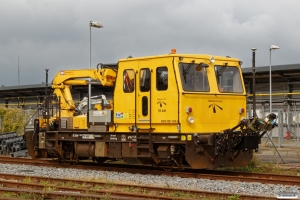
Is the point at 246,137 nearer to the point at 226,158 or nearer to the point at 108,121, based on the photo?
the point at 226,158

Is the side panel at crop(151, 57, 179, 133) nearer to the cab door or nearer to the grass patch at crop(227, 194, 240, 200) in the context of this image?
the cab door

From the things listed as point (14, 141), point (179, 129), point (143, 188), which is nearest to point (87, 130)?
point (179, 129)

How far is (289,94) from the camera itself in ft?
109

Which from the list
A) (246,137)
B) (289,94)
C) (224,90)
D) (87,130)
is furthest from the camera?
(289,94)

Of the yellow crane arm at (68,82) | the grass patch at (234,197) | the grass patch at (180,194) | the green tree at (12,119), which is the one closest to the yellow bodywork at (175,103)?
the yellow crane arm at (68,82)

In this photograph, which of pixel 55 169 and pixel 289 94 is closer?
pixel 55 169

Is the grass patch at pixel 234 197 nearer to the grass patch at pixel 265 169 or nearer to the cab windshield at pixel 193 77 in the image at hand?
the cab windshield at pixel 193 77

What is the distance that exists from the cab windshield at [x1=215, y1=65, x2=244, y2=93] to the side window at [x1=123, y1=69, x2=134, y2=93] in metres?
2.52

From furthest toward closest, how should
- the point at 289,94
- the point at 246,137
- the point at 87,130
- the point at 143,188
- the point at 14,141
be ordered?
the point at 289,94 → the point at 14,141 → the point at 87,130 → the point at 246,137 → the point at 143,188

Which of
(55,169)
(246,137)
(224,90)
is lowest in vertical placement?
(55,169)

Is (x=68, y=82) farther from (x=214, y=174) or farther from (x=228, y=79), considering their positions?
(x=214, y=174)

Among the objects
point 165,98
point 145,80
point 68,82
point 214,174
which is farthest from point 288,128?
point 165,98

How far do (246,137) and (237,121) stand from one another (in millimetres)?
1345

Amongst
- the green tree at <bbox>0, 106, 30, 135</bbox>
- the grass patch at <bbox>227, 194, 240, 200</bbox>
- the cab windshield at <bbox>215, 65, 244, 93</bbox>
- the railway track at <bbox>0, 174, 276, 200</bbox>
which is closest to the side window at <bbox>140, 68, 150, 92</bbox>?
the cab windshield at <bbox>215, 65, 244, 93</bbox>
